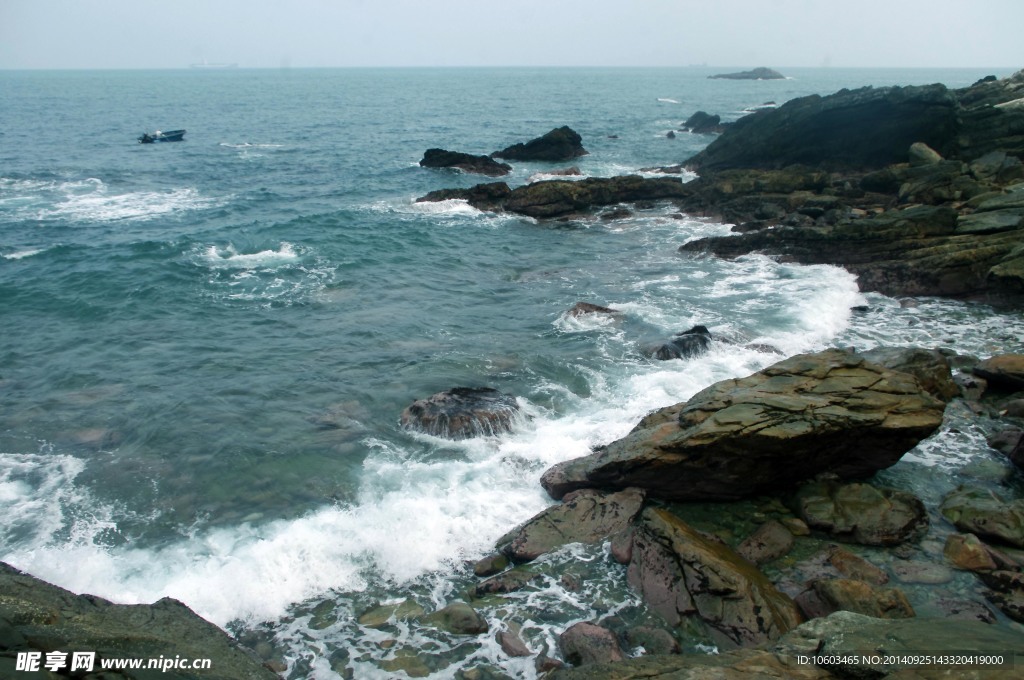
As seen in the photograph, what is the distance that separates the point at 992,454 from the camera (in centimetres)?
1321

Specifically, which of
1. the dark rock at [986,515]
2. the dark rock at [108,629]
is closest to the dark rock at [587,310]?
the dark rock at [986,515]

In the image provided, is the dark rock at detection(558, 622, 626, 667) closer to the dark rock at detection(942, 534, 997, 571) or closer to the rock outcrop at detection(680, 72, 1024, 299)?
the dark rock at detection(942, 534, 997, 571)

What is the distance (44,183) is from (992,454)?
53877 millimetres

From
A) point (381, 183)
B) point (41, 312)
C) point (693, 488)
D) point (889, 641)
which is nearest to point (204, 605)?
point (693, 488)

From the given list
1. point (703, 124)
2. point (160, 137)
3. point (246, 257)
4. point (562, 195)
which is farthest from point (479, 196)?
point (703, 124)

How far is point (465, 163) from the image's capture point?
5197 cm

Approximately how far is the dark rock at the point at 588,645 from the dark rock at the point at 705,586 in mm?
1071

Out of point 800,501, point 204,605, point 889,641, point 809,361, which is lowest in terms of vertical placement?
point 204,605

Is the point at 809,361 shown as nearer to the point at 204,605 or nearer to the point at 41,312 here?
the point at 204,605

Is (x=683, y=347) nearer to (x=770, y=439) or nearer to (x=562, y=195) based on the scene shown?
(x=770, y=439)

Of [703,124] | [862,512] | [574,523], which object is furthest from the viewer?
[703,124]

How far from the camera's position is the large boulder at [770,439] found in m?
11.5

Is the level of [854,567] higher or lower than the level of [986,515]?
lower

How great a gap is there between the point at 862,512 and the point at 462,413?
8628 millimetres
